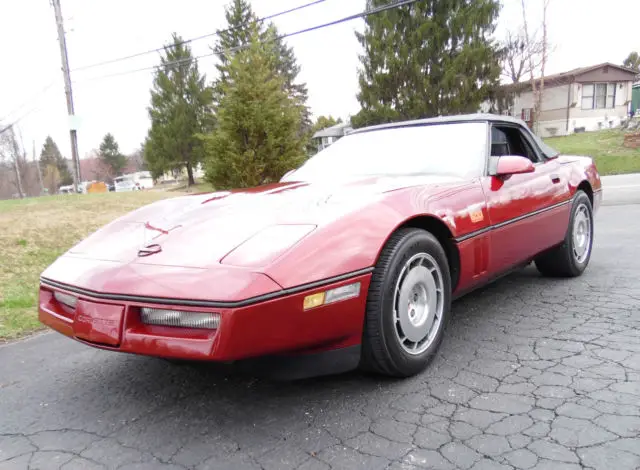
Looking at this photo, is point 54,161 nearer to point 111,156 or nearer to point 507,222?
point 111,156

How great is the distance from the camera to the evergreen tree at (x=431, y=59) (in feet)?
79.5

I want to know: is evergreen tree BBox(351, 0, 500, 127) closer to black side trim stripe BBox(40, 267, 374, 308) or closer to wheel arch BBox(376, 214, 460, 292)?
wheel arch BBox(376, 214, 460, 292)

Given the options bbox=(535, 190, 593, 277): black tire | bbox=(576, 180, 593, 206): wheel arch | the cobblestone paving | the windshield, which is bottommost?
the cobblestone paving

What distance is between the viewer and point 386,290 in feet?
6.91

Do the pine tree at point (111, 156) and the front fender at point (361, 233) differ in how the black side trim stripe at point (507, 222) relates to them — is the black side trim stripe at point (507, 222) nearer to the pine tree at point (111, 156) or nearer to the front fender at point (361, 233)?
the front fender at point (361, 233)

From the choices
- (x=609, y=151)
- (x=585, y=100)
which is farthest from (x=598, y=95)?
(x=609, y=151)

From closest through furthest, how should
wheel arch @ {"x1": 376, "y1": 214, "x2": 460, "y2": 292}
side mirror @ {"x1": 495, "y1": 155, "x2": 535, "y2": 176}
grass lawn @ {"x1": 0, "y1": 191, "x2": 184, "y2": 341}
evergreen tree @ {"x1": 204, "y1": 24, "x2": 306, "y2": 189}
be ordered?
wheel arch @ {"x1": 376, "y1": 214, "x2": 460, "y2": 292}, side mirror @ {"x1": 495, "y1": 155, "x2": 535, "y2": 176}, grass lawn @ {"x1": 0, "y1": 191, "x2": 184, "y2": 341}, evergreen tree @ {"x1": 204, "y1": 24, "x2": 306, "y2": 189}

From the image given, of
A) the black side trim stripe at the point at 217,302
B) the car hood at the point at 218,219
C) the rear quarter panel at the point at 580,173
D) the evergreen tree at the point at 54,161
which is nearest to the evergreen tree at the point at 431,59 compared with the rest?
the rear quarter panel at the point at 580,173

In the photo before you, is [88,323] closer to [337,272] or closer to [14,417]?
[14,417]

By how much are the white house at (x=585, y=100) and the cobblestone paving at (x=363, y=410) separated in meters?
32.5

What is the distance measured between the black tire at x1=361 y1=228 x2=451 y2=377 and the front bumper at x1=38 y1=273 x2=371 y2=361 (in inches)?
2.6

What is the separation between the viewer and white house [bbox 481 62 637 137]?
32250 mm

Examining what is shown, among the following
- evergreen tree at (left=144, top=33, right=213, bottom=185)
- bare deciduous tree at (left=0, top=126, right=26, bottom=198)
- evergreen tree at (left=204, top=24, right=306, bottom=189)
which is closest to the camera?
evergreen tree at (left=204, top=24, right=306, bottom=189)

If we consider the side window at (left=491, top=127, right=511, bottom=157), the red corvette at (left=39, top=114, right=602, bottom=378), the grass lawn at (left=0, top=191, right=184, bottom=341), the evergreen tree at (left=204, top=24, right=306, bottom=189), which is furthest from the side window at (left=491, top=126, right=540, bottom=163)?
the evergreen tree at (left=204, top=24, right=306, bottom=189)
